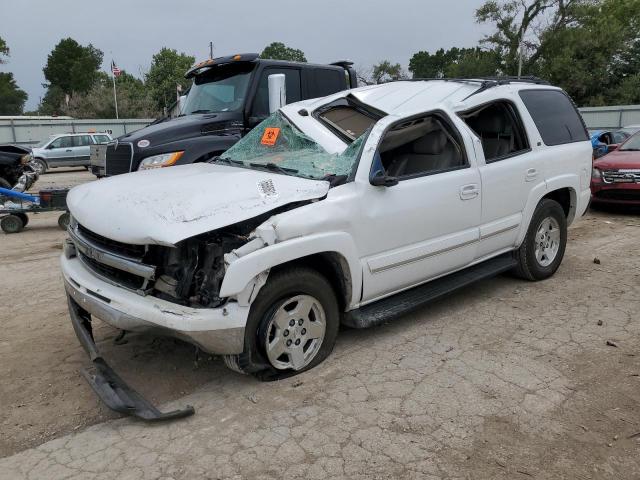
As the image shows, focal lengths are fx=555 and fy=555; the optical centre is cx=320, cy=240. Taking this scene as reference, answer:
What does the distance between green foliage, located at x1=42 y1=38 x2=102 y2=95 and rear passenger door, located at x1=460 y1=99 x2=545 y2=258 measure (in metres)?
75.9

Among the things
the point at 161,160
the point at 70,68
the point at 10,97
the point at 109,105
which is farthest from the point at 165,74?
the point at 161,160

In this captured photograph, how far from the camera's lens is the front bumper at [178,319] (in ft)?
10.4

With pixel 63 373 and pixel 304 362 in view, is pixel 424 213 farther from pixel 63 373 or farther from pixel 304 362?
pixel 63 373

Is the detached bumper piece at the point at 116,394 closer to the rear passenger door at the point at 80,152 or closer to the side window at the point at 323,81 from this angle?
the side window at the point at 323,81

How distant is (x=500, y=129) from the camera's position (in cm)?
545

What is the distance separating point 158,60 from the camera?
6291 cm

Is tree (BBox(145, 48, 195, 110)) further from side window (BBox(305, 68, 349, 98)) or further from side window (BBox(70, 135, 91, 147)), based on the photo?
side window (BBox(305, 68, 349, 98))

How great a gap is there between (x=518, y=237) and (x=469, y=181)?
105 centimetres

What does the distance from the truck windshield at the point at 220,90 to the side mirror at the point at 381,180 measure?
13.7ft

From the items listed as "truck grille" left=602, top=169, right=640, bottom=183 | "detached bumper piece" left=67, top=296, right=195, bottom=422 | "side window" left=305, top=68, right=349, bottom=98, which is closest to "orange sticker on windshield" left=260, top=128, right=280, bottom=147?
"detached bumper piece" left=67, top=296, right=195, bottom=422

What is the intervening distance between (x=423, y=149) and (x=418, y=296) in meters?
1.29

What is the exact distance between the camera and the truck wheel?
5.45m

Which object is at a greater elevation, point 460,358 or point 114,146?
point 114,146

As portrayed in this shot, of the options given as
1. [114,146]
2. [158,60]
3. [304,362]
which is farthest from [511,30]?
[304,362]
